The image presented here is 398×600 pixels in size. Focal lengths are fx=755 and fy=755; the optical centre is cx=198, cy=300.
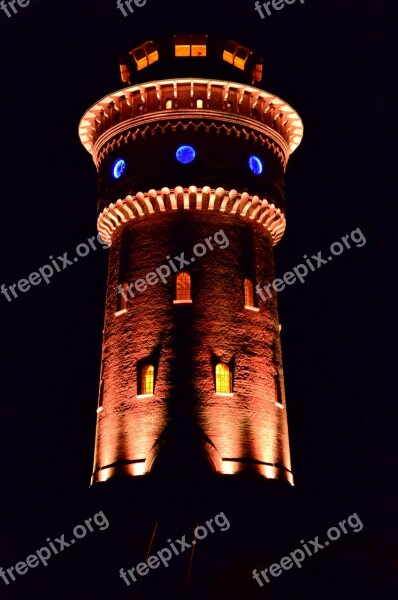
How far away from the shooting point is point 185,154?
113ft

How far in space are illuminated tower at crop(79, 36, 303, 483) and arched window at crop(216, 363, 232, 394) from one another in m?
0.05

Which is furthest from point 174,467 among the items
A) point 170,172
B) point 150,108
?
point 150,108

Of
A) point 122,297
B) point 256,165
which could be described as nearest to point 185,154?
point 256,165

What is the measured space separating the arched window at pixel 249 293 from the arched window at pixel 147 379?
5.29 m

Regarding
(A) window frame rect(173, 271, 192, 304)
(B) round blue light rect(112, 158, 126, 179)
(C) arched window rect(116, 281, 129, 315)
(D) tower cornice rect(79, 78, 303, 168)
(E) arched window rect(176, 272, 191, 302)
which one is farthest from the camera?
(B) round blue light rect(112, 158, 126, 179)

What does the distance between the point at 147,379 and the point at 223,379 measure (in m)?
3.22

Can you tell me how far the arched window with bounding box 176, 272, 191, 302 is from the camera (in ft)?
107

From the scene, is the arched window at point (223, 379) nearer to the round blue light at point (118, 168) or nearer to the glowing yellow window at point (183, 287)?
the glowing yellow window at point (183, 287)

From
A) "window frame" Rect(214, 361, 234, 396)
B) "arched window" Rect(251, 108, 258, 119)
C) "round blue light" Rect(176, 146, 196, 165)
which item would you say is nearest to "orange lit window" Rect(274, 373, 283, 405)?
"window frame" Rect(214, 361, 234, 396)

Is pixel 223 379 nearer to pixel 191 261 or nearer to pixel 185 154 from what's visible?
pixel 191 261

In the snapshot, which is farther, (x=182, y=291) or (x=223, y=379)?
(x=182, y=291)

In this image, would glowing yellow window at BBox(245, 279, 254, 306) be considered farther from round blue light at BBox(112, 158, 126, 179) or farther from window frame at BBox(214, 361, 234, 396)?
round blue light at BBox(112, 158, 126, 179)

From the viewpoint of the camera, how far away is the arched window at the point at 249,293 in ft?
110

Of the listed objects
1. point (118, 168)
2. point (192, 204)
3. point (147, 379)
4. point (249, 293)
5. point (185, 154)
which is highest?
point (118, 168)
